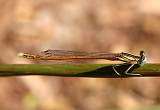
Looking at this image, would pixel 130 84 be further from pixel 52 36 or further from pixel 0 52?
pixel 0 52

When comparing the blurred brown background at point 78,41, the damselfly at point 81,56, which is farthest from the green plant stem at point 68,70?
the blurred brown background at point 78,41

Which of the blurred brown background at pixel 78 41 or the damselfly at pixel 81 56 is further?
the blurred brown background at pixel 78 41

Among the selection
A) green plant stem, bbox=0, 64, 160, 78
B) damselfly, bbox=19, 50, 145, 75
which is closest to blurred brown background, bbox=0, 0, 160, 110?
damselfly, bbox=19, 50, 145, 75

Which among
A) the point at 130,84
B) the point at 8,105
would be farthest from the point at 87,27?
the point at 8,105

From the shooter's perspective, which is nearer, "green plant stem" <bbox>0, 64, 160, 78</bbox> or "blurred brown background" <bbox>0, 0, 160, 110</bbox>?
"green plant stem" <bbox>0, 64, 160, 78</bbox>

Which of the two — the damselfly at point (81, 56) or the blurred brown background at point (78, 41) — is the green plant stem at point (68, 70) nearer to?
the damselfly at point (81, 56)

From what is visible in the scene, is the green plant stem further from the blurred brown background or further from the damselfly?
the blurred brown background

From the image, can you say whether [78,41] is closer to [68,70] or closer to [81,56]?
[81,56]

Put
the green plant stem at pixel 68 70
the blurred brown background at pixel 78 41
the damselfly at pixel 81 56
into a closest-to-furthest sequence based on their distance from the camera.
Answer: the green plant stem at pixel 68 70, the damselfly at pixel 81 56, the blurred brown background at pixel 78 41
